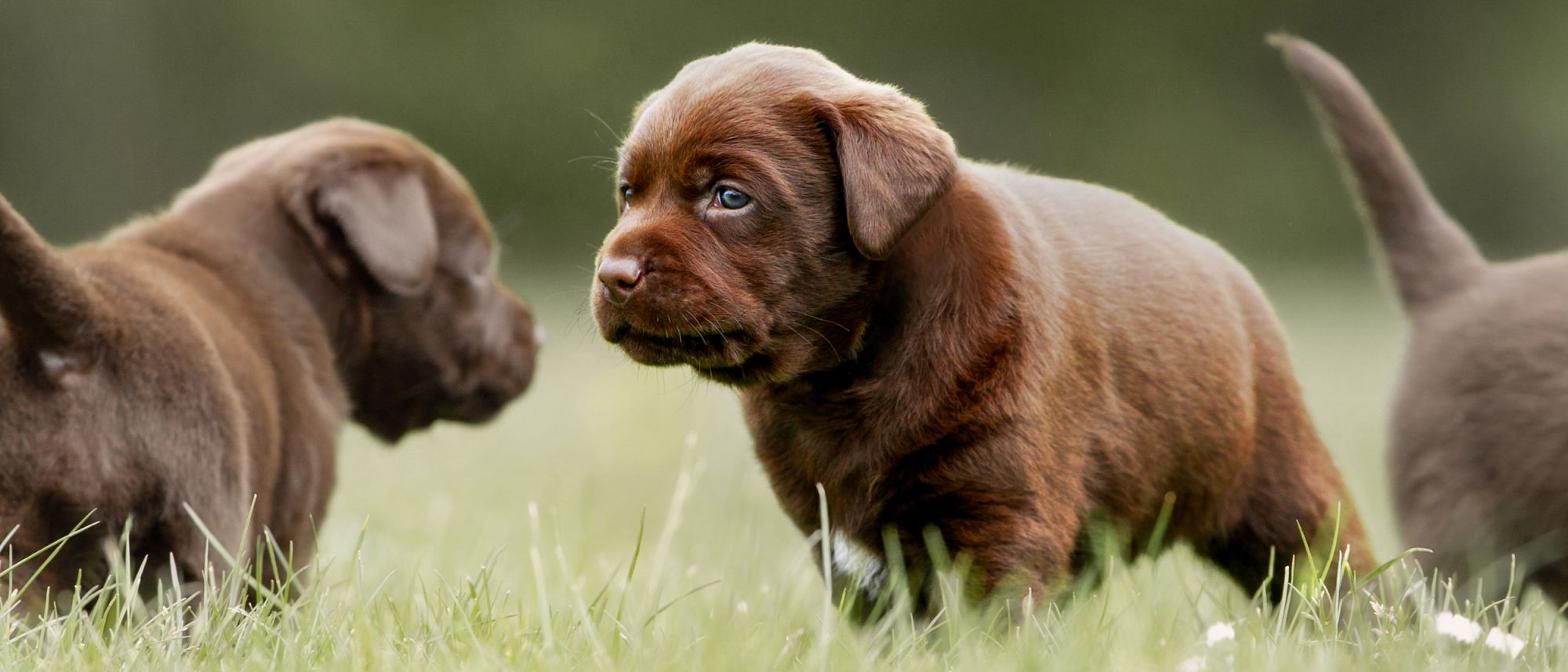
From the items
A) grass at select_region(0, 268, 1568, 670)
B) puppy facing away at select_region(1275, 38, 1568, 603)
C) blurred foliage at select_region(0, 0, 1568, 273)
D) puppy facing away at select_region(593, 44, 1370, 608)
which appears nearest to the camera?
grass at select_region(0, 268, 1568, 670)

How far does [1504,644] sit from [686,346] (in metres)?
1.25

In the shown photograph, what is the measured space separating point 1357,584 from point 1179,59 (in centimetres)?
1603

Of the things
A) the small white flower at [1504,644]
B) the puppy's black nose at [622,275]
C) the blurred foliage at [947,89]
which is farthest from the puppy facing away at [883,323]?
the blurred foliage at [947,89]

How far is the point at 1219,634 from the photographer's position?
2189 millimetres

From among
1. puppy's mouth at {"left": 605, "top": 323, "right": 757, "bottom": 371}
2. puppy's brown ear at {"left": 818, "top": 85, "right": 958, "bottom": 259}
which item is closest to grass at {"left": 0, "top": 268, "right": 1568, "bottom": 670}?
puppy's mouth at {"left": 605, "top": 323, "right": 757, "bottom": 371}

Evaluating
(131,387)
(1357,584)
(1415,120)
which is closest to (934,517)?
(1357,584)

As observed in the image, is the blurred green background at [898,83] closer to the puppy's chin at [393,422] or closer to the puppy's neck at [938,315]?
the puppy's chin at [393,422]

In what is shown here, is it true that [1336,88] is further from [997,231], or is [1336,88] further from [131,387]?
[131,387]

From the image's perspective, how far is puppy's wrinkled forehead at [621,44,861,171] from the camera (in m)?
2.41

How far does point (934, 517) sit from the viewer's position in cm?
242

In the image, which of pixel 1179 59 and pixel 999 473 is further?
pixel 1179 59

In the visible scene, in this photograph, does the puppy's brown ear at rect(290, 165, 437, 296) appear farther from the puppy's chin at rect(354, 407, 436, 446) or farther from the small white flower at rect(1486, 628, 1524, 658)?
the small white flower at rect(1486, 628, 1524, 658)

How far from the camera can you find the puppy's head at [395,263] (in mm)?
3561

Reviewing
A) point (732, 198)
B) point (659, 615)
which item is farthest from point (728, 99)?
point (659, 615)
